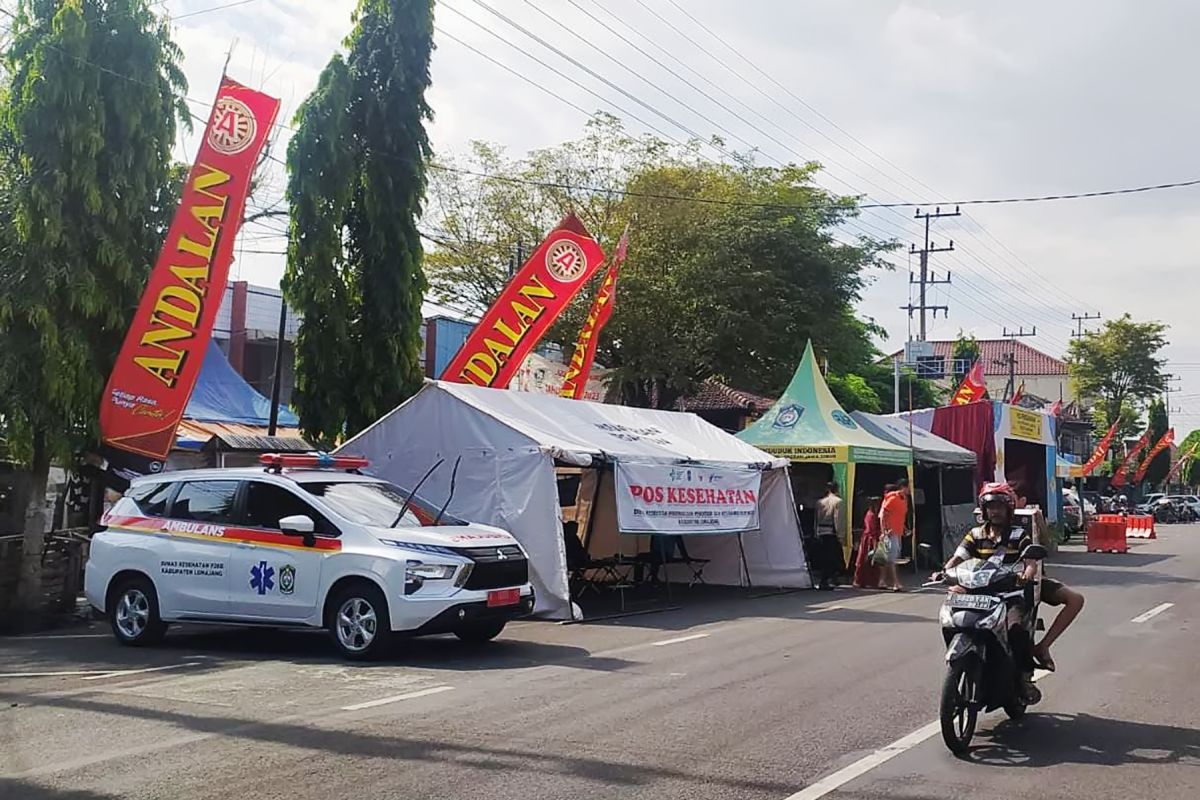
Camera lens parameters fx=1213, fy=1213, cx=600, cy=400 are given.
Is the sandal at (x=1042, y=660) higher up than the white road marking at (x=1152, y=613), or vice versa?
the sandal at (x=1042, y=660)

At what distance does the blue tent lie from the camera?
20.8 metres

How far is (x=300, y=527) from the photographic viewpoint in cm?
1130

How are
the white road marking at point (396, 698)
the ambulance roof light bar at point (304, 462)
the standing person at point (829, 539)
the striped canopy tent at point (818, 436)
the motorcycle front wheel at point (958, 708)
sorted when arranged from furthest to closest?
1. the striped canopy tent at point (818, 436)
2. the standing person at point (829, 539)
3. the ambulance roof light bar at point (304, 462)
4. the white road marking at point (396, 698)
5. the motorcycle front wheel at point (958, 708)

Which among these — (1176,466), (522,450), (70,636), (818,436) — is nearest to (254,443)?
(70,636)

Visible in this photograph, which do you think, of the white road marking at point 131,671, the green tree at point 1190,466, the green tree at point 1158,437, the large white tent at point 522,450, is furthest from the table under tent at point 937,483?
the green tree at point 1190,466

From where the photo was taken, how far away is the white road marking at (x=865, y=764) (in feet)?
20.8

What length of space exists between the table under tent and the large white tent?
7.13 metres

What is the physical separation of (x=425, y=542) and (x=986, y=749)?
18.5ft

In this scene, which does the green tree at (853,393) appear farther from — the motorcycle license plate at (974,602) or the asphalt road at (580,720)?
the motorcycle license plate at (974,602)

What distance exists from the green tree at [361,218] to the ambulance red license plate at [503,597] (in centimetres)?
867

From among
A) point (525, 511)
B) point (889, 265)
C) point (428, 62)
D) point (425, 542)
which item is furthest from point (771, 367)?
point (425, 542)

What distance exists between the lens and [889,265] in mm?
31719

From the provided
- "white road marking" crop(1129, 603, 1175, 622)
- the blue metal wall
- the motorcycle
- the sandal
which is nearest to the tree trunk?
the motorcycle

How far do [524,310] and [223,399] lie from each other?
19.1 ft
